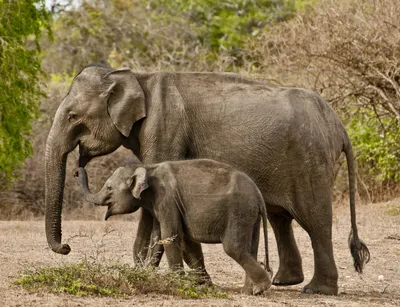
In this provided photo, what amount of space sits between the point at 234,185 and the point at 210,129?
1.06 m

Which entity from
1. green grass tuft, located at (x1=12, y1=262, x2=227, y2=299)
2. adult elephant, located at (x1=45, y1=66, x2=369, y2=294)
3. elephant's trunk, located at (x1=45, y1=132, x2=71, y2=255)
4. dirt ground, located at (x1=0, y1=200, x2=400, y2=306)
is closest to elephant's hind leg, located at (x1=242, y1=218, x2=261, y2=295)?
dirt ground, located at (x1=0, y1=200, x2=400, y2=306)

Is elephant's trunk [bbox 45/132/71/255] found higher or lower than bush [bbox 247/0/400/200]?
lower

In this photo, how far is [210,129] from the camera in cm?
974

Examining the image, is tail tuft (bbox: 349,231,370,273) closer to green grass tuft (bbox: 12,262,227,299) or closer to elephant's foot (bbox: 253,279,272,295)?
elephant's foot (bbox: 253,279,272,295)

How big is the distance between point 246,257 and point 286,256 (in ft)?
5.55

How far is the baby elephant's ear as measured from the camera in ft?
29.1

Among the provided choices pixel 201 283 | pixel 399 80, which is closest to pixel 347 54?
pixel 399 80

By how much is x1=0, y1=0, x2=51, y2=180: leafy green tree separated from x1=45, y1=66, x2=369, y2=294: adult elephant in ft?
26.7

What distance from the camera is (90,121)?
32.4ft

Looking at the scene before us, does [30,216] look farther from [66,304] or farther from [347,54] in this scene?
[66,304]

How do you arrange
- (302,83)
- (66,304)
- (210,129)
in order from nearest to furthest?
(66,304) → (210,129) → (302,83)

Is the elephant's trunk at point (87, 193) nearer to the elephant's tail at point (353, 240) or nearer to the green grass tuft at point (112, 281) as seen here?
the green grass tuft at point (112, 281)

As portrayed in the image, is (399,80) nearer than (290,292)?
No

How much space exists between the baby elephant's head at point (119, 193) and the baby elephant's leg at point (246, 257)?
97 cm
